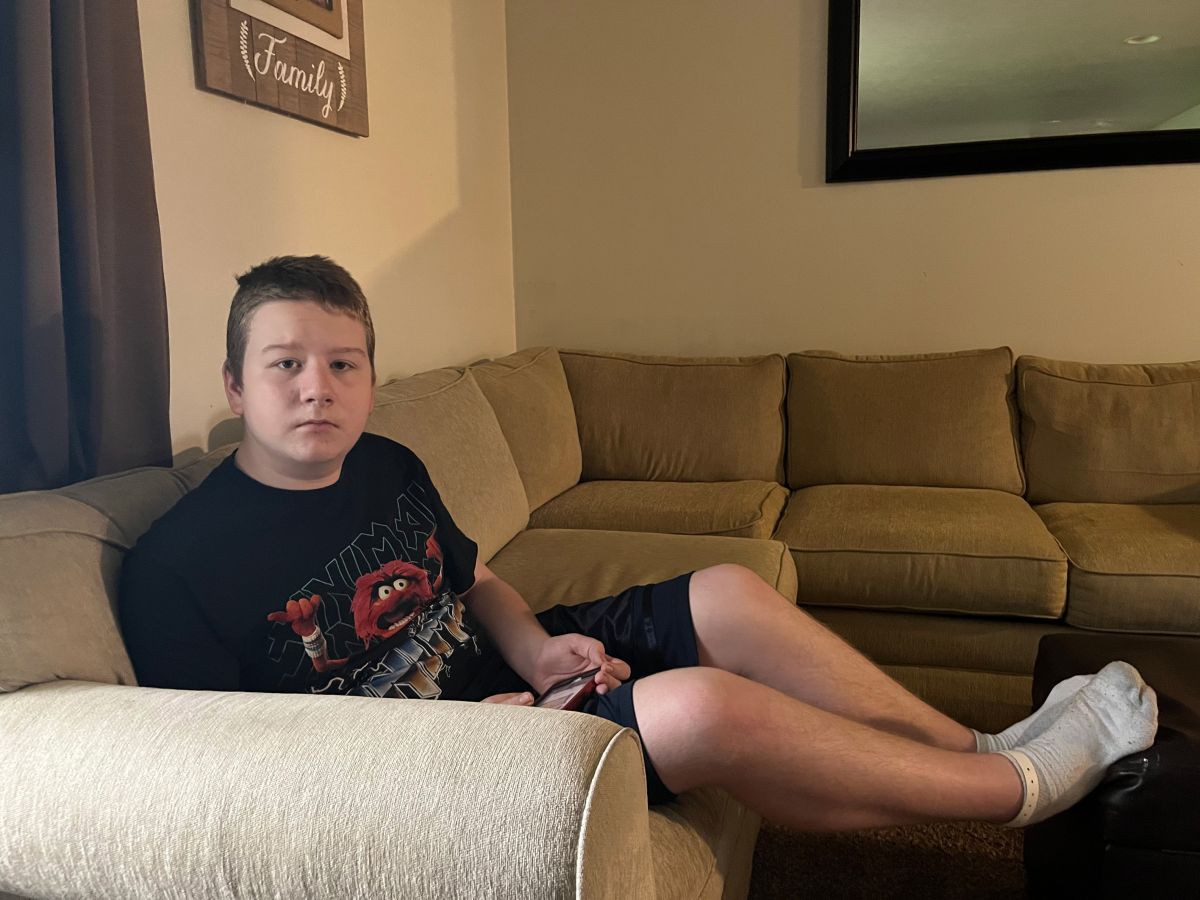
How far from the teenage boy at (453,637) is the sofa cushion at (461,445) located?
0.30m

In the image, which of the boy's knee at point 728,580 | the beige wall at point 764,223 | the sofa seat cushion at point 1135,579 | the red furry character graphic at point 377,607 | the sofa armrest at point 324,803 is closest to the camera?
the sofa armrest at point 324,803

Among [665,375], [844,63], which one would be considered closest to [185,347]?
[665,375]

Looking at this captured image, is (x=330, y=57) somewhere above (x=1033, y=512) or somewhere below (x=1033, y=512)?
above

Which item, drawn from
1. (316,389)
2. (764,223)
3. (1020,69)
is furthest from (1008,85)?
(316,389)

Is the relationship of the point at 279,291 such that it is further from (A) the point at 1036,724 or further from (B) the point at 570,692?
(A) the point at 1036,724

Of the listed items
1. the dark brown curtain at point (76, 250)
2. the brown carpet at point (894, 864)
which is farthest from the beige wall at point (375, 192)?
the brown carpet at point (894, 864)

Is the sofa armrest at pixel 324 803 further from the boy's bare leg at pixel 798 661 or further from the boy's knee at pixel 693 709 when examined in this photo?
the boy's bare leg at pixel 798 661

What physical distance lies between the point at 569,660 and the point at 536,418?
3.81 ft

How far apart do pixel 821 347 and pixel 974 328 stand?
0.45 m

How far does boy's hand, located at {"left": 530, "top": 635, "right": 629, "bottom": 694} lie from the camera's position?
1.29 metres

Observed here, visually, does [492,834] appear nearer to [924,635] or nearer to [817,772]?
[817,772]

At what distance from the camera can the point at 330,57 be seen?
1.96 metres

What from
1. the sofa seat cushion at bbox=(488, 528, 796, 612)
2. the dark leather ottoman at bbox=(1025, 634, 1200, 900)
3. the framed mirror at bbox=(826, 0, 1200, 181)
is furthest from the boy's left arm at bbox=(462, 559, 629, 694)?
the framed mirror at bbox=(826, 0, 1200, 181)

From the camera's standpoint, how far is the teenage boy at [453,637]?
3.49 ft
